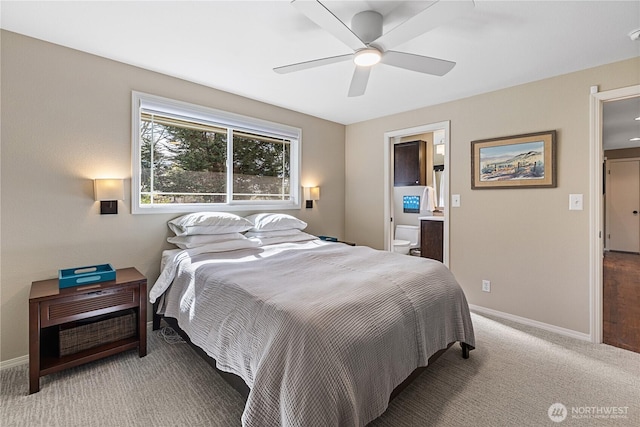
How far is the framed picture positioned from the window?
7.43 feet

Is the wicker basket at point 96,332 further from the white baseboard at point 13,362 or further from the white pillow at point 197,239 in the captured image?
the white pillow at point 197,239

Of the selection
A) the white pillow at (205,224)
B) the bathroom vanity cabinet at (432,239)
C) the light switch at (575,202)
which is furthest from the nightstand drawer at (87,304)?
the light switch at (575,202)

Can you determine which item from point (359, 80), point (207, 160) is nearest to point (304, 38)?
point (359, 80)

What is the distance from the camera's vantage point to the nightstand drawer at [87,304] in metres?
1.96

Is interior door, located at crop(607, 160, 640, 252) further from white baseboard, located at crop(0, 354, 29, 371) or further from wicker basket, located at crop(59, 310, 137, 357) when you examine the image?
white baseboard, located at crop(0, 354, 29, 371)

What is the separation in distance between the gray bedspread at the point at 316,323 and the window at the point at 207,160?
841 millimetres

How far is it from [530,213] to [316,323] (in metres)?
2.75

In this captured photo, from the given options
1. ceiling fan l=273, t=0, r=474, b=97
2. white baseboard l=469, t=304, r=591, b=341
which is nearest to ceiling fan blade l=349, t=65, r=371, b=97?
ceiling fan l=273, t=0, r=474, b=97

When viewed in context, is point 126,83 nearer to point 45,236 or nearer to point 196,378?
point 45,236

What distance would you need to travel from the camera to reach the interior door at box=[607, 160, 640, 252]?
644cm

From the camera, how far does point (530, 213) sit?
3.00 m

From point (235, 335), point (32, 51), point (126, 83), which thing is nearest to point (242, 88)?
point (126, 83)

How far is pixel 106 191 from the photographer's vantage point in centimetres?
246

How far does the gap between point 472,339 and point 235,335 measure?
6.01 feet
